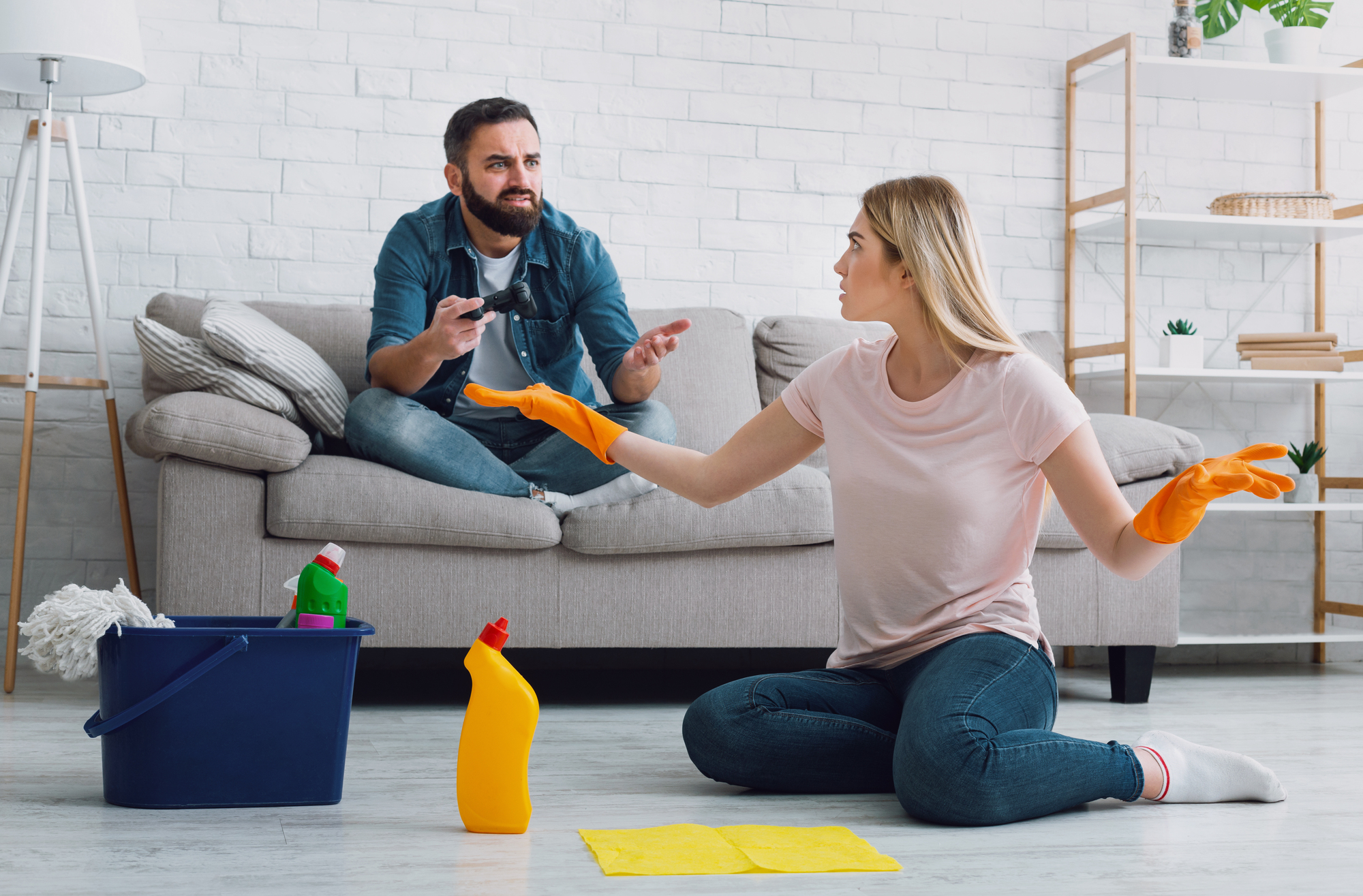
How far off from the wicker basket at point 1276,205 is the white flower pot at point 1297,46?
1.19ft

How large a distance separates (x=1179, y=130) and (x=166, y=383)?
9.13 feet

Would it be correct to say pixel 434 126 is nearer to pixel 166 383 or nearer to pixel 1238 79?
pixel 166 383

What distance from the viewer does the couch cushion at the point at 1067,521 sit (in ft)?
7.94

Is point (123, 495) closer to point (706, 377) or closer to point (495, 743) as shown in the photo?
point (706, 377)

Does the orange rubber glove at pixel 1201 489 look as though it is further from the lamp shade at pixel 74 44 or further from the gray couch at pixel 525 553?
the lamp shade at pixel 74 44

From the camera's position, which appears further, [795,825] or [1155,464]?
[1155,464]

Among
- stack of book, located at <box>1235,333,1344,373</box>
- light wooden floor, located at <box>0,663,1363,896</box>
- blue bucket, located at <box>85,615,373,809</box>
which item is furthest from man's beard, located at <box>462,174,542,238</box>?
stack of book, located at <box>1235,333,1344,373</box>

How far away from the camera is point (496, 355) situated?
7.93 feet

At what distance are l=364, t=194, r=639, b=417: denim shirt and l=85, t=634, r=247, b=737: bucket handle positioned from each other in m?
1.02

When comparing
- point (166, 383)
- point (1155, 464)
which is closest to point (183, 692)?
point (166, 383)

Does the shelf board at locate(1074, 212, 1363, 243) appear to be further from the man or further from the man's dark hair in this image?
the man's dark hair

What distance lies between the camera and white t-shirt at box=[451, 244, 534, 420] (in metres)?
2.41

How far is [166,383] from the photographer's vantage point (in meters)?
2.49

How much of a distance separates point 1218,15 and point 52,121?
9.69ft
